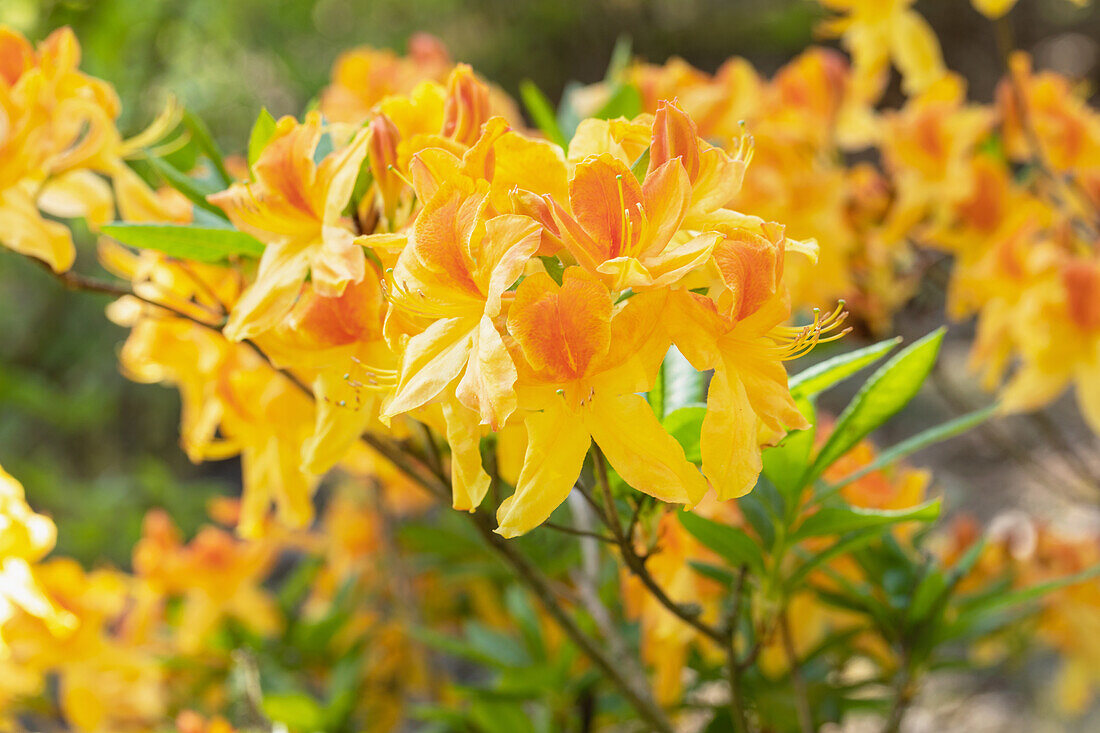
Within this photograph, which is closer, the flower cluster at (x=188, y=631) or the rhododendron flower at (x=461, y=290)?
the rhododendron flower at (x=461, y=290)

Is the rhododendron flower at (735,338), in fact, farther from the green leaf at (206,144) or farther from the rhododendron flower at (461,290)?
the green leaf at (206,144)

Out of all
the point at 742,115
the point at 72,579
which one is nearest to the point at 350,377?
the point at 72,579

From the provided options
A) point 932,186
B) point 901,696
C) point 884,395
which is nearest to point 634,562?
point 884,395

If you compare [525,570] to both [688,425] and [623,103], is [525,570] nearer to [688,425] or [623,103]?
[688,425]

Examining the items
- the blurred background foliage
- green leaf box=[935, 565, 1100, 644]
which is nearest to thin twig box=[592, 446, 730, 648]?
green leaf box=[935, 565, 1100, 644]

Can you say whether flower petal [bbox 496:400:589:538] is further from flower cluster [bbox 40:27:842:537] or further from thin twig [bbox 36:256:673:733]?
thin twig [bbox 36:256:673:733]

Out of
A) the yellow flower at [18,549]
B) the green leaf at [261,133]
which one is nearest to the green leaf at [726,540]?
the green leaf at [261,133]
